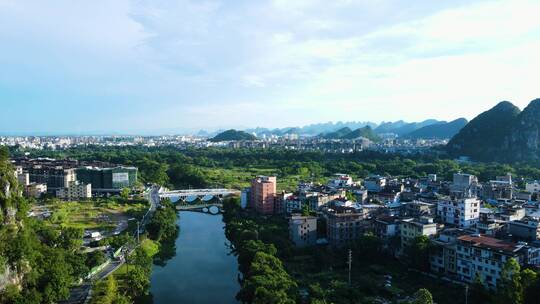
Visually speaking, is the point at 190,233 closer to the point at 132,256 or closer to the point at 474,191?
the point at 132,256

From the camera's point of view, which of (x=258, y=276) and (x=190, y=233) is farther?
(x=190, y=233)

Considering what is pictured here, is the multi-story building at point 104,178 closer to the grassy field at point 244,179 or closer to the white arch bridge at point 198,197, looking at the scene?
the white arch bridge at point 198,197

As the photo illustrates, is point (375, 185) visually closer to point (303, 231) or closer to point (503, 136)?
point (303, 231)

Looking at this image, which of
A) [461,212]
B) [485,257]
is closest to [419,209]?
[461,212]

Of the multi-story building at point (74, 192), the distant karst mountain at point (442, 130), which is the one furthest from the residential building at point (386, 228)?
the distant karst mountain at point (442, 130)

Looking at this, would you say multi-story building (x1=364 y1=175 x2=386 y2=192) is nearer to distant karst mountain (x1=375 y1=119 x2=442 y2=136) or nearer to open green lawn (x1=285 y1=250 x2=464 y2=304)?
open green lawn (x1=285 y1=250 x2=464 y2=304)

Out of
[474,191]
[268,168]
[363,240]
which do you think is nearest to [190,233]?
[363,240]
